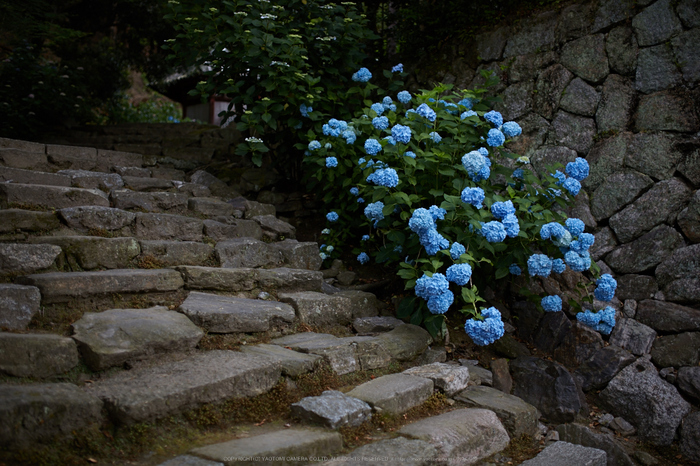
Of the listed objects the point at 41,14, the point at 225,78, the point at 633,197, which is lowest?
the point at 633,197

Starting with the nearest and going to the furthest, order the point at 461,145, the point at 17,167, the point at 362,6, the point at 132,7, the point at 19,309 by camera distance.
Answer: the point at 19,309
the point at 461,145
the point at 17,167
the point at 362,6
the point at 132,7

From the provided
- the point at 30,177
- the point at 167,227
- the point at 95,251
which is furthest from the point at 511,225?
the point at 30,177

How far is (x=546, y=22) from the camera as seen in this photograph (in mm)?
4512

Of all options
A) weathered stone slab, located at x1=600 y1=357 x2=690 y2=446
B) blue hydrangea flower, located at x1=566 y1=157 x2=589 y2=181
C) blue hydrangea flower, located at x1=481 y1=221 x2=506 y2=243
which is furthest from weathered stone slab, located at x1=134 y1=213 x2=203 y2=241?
weathered stone slab, located at x1=600 y1=357 x2=690 y2=446

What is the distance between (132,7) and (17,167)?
4976mm

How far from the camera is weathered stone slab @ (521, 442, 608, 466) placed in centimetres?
247

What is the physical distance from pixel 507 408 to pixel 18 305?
2.40 metres

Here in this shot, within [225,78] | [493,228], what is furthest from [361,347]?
[225,78]

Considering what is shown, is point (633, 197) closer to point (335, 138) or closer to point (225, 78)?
point (335, 138)

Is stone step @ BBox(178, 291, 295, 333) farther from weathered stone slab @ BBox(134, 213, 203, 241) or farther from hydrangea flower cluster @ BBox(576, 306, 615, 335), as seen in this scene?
hydrangea flower cluster @ BBox(576, 306, 615, 335)

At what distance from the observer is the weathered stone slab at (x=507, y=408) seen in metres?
2.65

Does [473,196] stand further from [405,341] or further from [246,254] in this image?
[246,254]

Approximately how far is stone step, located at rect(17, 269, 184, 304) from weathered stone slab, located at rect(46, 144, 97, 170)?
185 cm

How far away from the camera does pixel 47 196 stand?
322 centimetres
